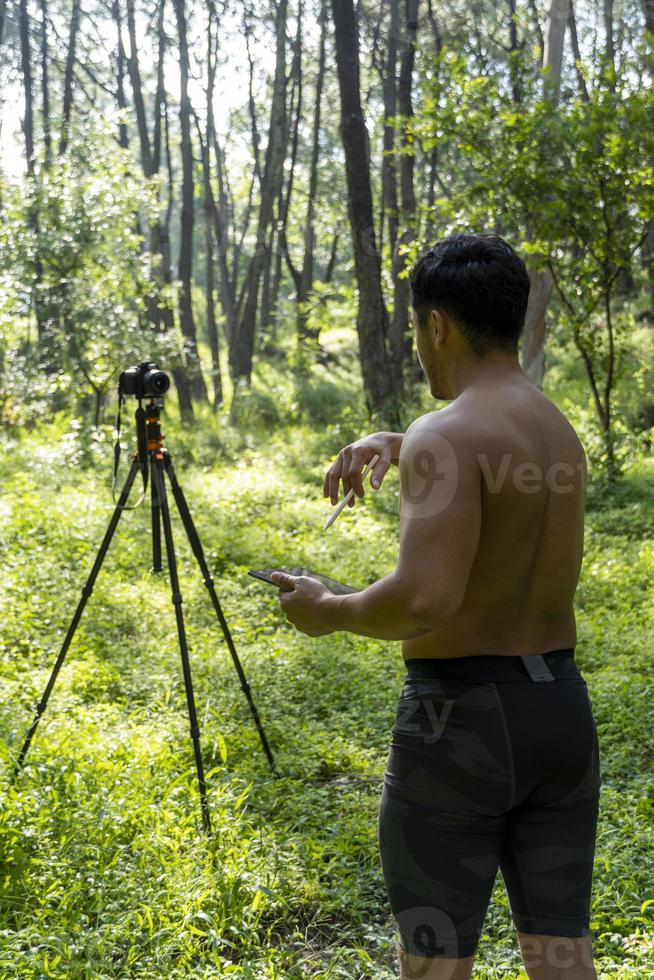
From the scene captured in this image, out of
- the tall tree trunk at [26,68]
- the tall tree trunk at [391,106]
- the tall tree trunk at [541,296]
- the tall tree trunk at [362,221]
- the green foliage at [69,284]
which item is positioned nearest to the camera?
the tall tree trunk at [541,296]

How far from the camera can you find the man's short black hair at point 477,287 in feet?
6.15

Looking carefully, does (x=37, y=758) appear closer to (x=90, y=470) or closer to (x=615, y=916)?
(x=615, y=916)

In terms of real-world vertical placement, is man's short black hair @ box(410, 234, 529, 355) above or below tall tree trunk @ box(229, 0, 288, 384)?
below

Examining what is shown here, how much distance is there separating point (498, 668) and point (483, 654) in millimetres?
40

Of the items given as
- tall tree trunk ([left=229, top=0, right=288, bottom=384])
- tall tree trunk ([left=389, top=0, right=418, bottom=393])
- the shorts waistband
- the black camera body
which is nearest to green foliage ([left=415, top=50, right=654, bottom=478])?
tall tree trunk ([left=389, top=0, right=418, bottom=393])

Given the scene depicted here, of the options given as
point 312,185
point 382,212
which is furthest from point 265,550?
point 312,185

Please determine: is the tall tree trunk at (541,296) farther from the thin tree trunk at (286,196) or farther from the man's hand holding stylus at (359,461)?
the man's hand holding stylus at (359,461)

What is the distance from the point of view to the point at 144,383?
410 centimetres

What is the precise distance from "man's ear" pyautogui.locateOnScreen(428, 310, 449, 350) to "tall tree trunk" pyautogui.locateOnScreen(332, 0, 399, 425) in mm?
10154

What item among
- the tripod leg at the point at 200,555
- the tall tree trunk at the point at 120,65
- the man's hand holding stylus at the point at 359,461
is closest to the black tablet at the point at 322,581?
the man's hand holding stylus at the point at 359,461

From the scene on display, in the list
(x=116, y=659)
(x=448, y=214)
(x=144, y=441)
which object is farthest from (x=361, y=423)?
(x=144, y=441)

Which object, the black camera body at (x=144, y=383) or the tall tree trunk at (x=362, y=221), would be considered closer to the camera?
the black camera body at (x=144, y=383)

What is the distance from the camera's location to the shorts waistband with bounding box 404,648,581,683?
6.11 feet

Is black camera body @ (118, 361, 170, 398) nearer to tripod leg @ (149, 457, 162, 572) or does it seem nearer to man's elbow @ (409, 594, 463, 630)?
tripod leg @ (149, 457, 162, 572)
